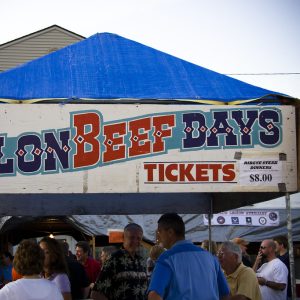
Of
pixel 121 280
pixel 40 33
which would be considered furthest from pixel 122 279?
pixel 40 33

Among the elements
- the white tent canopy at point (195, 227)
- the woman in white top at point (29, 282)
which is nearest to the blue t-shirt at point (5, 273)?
the woman in white top at point (29, 282)

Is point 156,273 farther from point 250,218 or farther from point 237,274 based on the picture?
point 250,218

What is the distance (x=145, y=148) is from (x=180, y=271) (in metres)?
0.94

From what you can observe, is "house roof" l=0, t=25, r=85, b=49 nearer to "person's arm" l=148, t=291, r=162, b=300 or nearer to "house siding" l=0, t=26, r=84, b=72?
"house siding" l=0, t=26, r=84, b=72

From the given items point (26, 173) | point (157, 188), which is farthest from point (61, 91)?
point (157, 188)

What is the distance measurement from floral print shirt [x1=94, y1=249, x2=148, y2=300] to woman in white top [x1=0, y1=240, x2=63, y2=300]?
1.09 m

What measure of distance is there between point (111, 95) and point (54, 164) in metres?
0.70

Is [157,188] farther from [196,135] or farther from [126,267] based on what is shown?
[126,267]

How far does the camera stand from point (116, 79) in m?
5.20

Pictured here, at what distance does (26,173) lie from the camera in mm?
4652

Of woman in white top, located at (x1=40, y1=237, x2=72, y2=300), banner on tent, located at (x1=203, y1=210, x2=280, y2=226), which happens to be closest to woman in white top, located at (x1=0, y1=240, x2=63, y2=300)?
woman in white top, located at (x1=40, y1=237, x2=72, y2=300)

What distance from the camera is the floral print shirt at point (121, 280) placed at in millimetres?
5668

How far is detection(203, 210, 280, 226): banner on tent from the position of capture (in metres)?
14.5

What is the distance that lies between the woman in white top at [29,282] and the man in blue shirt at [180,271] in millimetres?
737
